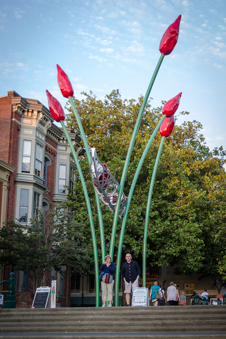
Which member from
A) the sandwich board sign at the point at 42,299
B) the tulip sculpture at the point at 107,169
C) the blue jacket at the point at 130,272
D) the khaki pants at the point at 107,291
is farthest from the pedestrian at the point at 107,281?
the tulip sculpture at the point at 107,169

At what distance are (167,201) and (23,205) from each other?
8704mm

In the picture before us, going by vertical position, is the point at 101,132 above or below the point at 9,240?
above

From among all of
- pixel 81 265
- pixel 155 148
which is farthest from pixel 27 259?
pixel 155 148

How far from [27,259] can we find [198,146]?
681 inches

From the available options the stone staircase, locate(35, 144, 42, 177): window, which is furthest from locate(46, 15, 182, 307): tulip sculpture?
locate(35, 144, 42, 177): window

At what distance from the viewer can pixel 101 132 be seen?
34.1 meters

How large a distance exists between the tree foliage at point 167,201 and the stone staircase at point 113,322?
1435 cm

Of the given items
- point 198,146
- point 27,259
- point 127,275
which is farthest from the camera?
point 198,146

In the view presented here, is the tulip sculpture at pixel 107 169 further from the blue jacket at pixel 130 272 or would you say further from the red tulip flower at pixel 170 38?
the blue jacket at pixel 130 272

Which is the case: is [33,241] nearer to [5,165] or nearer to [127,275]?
[5,165]

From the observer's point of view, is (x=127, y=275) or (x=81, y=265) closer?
(x=127, y=275)

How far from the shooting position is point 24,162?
30078 millimetres

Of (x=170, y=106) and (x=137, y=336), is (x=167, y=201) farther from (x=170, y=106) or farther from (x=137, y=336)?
(x=137, y=336)

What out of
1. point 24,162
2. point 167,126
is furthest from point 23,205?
point 167,126
